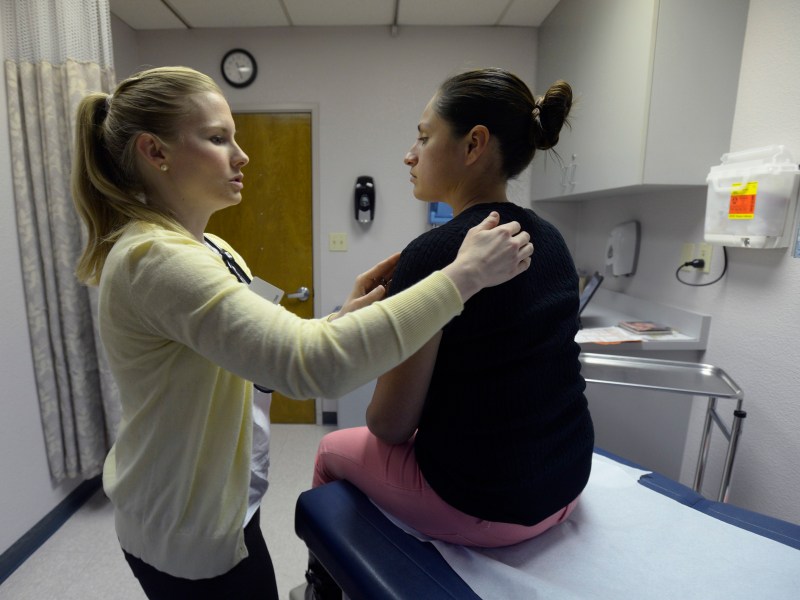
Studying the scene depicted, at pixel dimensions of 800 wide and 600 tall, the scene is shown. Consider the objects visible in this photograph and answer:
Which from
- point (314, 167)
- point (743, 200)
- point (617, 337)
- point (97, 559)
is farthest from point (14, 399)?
point (743, 200)

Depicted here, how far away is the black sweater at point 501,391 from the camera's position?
719 millimetres

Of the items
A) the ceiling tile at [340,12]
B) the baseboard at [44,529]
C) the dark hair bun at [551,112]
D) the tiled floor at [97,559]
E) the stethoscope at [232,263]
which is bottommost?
the tiled floor at [97,559]

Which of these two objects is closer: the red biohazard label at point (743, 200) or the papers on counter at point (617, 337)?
the red biohazard label at point (743, 200)

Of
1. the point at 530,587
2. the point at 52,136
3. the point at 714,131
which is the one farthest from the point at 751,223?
the point at 52,136

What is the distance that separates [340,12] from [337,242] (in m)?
1.27

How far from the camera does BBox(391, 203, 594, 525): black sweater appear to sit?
0.72m

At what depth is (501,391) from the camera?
0.72 m

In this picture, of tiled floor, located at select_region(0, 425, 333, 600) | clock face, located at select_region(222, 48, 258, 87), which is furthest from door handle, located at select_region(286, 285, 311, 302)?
clock face, located at select_region(222, 48, 258, 87)

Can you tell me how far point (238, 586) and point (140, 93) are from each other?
86cm

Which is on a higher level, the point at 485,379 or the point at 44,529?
the point at 485,379

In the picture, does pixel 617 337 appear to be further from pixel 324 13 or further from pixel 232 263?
pixel 324 13

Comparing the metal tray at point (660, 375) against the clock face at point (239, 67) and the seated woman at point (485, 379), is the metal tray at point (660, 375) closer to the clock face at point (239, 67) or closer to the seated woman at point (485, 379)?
the seated woman at point (485, 379)

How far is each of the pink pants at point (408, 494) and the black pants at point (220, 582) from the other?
22 centimetres

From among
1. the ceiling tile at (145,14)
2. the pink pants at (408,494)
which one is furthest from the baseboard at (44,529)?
the ceiling tile at (145,14)
